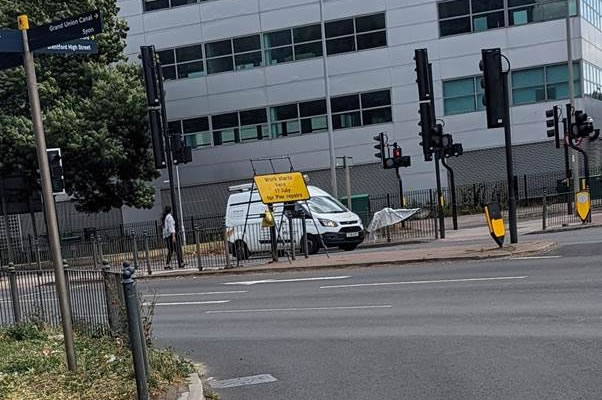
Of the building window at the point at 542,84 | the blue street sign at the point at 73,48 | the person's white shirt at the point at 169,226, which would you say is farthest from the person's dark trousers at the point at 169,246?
the building window at the point at 542,84

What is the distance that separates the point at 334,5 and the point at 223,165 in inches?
450

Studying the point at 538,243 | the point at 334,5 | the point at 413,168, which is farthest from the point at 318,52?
the point at 538,243

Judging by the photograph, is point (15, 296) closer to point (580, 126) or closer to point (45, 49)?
point (45, 49)

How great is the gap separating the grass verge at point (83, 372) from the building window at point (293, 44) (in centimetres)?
3268

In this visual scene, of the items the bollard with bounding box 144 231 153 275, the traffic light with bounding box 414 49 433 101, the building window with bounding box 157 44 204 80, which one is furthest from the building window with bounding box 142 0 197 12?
the bollard with bounding box 144 231 153 275

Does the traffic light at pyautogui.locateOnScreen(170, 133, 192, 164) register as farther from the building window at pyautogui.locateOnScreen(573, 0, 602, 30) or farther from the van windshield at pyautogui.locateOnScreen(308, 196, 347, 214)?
the building window at pyautogui.locateOnScreen(573, 0, 602, 30)

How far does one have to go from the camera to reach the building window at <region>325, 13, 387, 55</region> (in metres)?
38.6

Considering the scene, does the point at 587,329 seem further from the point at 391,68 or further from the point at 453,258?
the point at 391,68

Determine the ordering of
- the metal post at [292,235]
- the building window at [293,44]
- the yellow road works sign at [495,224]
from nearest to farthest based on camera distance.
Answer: the yellow road works sign at [495,224], the metal post at [292,235], the building window at [293,44]

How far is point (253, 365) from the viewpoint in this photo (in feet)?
26.0

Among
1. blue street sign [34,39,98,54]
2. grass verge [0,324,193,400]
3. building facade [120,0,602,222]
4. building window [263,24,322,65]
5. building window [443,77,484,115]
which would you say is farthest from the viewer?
building window [263,24,322,65]

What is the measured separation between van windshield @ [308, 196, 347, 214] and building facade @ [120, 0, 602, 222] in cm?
1608

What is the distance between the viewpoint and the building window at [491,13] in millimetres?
36000

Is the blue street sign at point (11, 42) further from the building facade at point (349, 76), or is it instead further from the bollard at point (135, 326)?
the building facade at point (349, 76)
